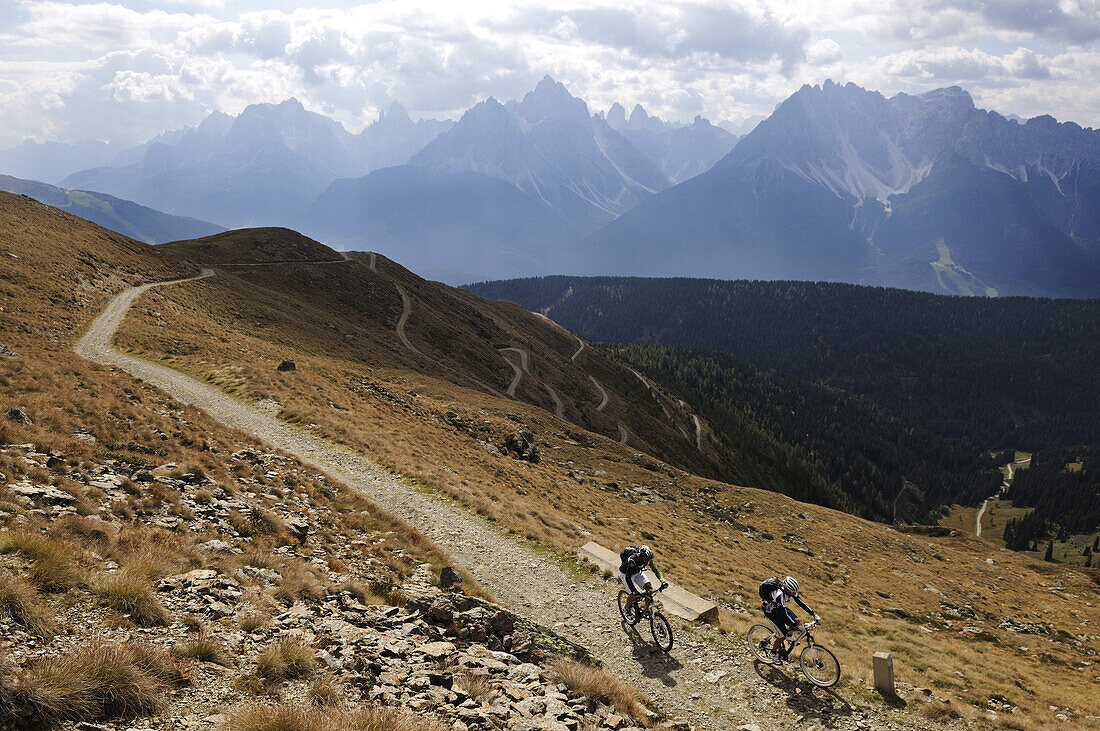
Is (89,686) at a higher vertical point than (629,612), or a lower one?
higher

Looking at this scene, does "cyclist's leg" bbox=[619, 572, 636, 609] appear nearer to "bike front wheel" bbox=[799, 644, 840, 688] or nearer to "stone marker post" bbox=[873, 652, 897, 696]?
"bike front wheel" bbox=[799, 644, 840, 688]

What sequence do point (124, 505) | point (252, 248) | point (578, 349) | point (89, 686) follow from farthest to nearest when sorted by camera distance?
point (578, 349) < point (252, 248) < point (124, 505) < point (89, 686)

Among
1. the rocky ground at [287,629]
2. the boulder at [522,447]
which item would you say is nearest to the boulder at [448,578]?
the rocky ground at [287,629]

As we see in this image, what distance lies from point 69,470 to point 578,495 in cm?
2468

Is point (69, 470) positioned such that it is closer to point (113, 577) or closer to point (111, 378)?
point (113, 577)

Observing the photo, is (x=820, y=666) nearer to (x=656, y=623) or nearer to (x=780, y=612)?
(x=780, y=612)

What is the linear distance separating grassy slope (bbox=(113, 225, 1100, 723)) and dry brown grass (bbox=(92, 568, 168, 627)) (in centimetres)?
1428

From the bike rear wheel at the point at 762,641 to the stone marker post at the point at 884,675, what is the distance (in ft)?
8.96

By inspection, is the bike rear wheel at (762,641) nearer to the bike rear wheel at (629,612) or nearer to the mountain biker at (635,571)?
the mountain biker at (635,571)

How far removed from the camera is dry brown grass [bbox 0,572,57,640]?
291 inches

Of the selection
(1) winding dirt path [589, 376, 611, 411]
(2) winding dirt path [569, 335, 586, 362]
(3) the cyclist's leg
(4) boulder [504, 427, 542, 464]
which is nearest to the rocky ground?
(3) the cyclist's leg

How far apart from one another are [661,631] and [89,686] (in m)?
12.7

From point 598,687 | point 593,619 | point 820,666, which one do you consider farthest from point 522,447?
point 598,687

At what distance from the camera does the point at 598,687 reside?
10.9 m
